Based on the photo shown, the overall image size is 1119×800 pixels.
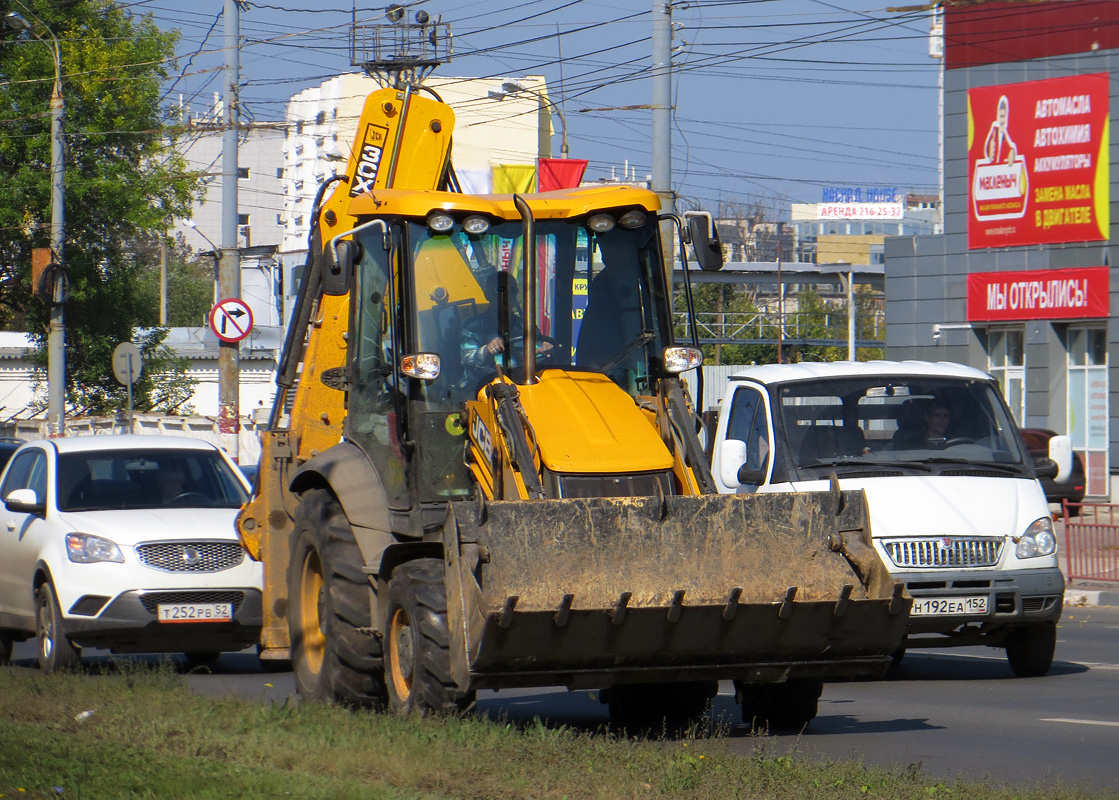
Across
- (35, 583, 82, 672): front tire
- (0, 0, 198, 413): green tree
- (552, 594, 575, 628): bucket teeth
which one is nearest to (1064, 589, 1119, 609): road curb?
(35, 583, 82, 672): front tire

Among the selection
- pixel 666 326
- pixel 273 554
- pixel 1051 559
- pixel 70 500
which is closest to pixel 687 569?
pixel 666 326

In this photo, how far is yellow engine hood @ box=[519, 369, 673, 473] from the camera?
7766mm

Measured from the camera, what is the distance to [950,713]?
9.65 m

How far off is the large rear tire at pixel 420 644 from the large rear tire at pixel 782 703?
1960 mm

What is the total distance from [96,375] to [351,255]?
3708cm

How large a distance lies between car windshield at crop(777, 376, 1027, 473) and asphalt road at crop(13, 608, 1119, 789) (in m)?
1.63

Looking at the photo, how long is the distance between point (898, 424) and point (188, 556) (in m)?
5.36

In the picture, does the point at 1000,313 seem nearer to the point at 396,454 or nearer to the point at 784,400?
the point at 784,400

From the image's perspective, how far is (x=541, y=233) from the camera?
8.52m

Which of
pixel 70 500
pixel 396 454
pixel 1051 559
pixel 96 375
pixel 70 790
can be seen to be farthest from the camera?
pixel 96 375

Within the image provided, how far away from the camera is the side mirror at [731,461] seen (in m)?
11.6

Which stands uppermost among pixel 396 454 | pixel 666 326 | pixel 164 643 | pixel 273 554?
pixel 666 326

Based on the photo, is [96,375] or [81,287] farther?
[96,375]

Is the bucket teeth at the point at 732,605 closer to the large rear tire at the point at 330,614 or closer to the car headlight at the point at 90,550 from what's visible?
the large rear tire at the point at 330,614
